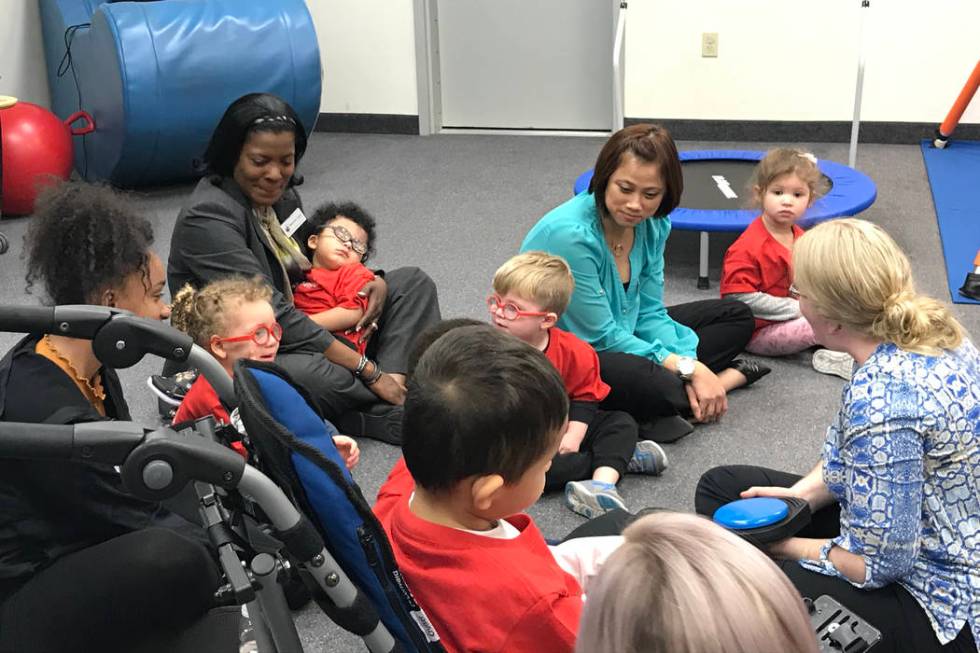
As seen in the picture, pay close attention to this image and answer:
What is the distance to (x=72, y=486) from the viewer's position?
187 cm

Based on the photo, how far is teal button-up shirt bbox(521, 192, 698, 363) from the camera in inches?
120

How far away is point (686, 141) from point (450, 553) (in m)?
5.35

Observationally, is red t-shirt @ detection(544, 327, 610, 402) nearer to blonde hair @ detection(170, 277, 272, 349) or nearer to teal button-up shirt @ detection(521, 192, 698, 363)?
teal button-up shirt @ detection(521, 192, 698, 363)

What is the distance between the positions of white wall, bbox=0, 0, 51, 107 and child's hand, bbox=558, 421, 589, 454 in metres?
4.55

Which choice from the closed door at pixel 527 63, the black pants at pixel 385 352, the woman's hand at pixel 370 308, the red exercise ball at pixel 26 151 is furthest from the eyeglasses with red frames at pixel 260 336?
the closed door at pixel 527 63

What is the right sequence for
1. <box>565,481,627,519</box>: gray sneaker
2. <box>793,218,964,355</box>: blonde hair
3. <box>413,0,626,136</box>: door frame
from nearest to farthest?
1. <box>793,218,964,355</box>: blonde hair
2. <box>565,481,627,519</box>: gray sneaker
3. <box>413,0,626,136</box>: door frame

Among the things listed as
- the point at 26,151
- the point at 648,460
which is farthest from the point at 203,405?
the point at 26,151

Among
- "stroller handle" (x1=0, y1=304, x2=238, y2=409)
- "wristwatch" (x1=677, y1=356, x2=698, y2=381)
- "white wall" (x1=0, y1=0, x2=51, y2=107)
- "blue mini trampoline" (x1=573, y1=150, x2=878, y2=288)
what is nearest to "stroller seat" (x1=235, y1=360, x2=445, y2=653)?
"stroller handle" (x1=0, y1=304, x2=238, y2=409)

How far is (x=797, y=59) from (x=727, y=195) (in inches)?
80.5

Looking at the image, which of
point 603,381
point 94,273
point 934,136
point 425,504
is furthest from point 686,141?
point 425,504

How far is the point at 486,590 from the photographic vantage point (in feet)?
4.95

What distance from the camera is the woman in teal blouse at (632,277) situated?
9.82ft

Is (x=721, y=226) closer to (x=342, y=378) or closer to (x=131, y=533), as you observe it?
(x=342, y=378)

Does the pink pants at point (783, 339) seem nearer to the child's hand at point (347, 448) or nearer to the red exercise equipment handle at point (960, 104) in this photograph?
the child's hand at point (347, 448)
